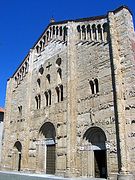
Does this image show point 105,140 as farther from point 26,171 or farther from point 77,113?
point 26,171

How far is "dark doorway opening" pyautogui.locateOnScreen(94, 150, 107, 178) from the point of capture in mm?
14258

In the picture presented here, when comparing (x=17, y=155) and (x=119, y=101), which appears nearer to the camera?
(x=119, y=101)

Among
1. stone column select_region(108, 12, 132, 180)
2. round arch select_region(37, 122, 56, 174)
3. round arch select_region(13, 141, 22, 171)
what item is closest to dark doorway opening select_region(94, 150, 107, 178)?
stone column select_region(108, 12, 132, 180)

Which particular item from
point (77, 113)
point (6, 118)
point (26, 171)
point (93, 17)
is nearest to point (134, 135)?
point (77, 113)

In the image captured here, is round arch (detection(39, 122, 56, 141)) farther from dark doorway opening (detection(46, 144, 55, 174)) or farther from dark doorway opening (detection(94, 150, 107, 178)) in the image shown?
dark doorway opening (detection(94, 150, 107, 178))

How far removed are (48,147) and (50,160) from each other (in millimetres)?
1095

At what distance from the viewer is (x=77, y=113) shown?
15.9 metres

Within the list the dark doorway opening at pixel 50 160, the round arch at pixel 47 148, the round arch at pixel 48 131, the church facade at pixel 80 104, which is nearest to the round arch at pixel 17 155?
the church facade at pixel 80 104

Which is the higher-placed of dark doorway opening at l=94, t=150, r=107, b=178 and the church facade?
the church facade

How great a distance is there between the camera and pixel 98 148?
47.9 ft

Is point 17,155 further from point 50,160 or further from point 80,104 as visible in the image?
point 80,104

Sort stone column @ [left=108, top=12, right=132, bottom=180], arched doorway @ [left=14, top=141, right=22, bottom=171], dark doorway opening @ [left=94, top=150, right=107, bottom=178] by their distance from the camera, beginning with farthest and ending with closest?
arched doorway @ [left=14, top=141, right=22, bottom=171], dark doorway opening @ [left=94, top=150, right=107, bottom=178], stone column @ [left=108, top=12, right=132, bottom=180]

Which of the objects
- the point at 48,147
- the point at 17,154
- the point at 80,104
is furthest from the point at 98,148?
the point at 17,154

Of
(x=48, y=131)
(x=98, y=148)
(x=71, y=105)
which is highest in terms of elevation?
(x=71, y=105)
